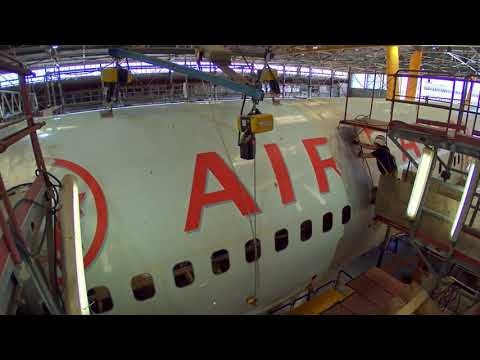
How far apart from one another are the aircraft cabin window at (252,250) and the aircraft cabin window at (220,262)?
17.0 inches

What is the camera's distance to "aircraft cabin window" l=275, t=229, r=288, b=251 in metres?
6.34

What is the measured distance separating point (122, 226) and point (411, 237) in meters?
6.54

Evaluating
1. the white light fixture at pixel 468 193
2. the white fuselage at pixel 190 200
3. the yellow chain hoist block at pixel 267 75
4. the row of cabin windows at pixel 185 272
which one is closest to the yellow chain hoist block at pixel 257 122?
the white fuselage at pixel 190 200

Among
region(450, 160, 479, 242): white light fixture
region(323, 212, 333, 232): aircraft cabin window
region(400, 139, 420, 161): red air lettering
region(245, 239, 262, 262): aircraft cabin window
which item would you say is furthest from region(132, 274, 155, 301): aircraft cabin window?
region(400, 139, 420, 161): red air lettering

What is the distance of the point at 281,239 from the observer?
6398 mm

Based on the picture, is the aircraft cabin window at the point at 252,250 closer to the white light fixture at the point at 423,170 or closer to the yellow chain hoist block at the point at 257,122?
the yellow chain hoist block at the point at 257,122

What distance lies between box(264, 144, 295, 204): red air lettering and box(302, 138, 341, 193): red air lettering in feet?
2.79

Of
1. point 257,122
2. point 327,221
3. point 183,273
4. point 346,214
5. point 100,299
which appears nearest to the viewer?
point 100,299

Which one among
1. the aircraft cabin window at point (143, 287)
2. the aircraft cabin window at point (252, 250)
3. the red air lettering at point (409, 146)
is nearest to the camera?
the aircraft cabin window at point (143, 287)

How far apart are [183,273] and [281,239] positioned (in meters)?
2.14

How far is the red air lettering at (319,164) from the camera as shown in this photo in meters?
7.15

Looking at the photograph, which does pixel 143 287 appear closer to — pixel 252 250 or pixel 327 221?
pixel 252 250

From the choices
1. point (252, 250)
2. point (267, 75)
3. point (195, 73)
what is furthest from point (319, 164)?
point (195, 73)
